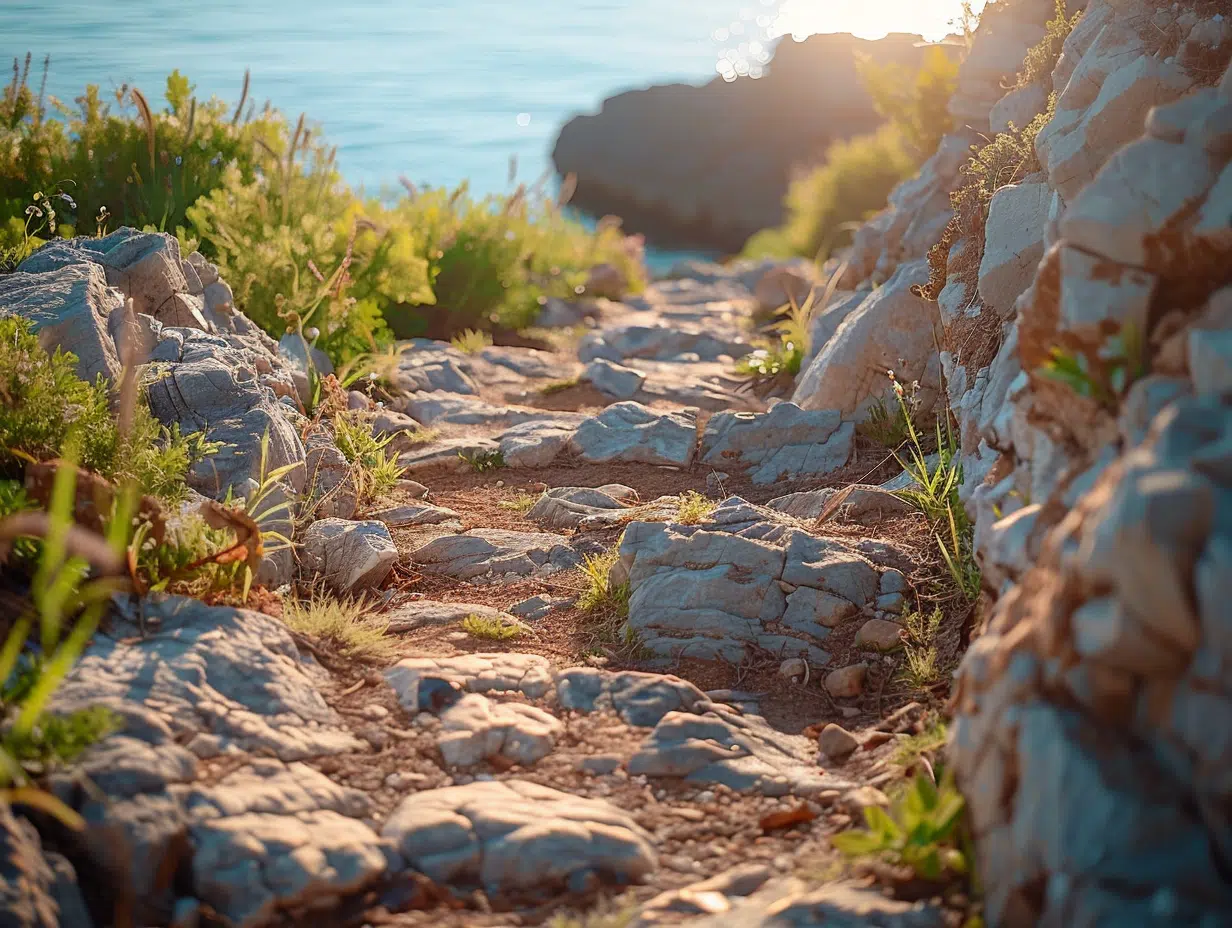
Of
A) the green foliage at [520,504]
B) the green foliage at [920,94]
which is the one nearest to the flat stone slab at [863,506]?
the green foliage at [520,504]

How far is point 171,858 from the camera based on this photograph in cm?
254

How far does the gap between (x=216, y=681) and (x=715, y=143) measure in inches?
1243

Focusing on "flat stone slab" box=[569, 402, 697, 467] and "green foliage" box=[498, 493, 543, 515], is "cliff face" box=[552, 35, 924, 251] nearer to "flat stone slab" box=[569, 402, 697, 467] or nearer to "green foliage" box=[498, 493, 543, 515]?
"flat stone slab" box=[569, 402, 697, 467]

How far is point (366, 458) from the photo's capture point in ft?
20.0

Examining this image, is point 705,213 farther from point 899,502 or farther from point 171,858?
point 171,858

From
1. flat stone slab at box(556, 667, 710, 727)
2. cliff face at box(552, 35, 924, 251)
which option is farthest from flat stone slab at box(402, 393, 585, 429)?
cliff face at box(552, 35, 924, 251)

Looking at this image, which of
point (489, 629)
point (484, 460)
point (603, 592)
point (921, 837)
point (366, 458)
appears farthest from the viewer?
point (484, 460)

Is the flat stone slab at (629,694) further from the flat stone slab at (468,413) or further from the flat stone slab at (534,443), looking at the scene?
the flat stone slab at (468,413)

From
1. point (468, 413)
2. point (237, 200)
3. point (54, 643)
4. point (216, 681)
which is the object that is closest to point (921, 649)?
A: point (216, 681)

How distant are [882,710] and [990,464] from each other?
1230 mm

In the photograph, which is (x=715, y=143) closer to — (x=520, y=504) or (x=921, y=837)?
(x=520, y=504)

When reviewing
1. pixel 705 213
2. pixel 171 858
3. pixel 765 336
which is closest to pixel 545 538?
pixel 171 858

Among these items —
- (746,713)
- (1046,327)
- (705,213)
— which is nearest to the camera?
(1046,327)

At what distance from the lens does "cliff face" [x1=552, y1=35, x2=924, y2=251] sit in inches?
1203
